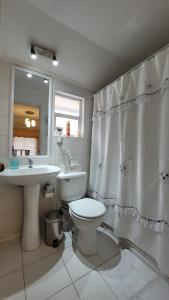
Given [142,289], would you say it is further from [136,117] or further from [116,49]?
[116,49]

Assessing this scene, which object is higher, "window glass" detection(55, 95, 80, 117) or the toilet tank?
"window glass" detection(55, 95, 80, 117)

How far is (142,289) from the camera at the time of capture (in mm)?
1085

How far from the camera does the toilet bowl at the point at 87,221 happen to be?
1.30 metres

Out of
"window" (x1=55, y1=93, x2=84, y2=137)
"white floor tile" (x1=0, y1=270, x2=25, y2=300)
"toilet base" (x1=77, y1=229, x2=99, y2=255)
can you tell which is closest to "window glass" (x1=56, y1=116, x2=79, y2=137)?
"window" (x1=55, y1=93, x2=84, y2=137)

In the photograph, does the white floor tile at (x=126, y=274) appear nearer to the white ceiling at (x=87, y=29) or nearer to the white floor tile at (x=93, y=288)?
the white floor tile at (x=93, y=288)

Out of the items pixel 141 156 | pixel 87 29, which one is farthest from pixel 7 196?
pixel 87 29

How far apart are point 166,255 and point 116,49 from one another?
1.94 m

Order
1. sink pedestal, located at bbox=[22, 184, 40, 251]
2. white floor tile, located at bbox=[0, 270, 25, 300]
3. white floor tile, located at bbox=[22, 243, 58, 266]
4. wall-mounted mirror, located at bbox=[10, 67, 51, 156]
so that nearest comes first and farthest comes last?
1. white floor tile, located at bbox=[0, 270, 25, 300]
2. white floor tile, located at bbox=[22, 243, 58, 266]
3. sink pedestal, located at bbox=[22, 184, 40, 251]
4. wall-mounted mirror, located at bbox=[10, 67, 51, 156]

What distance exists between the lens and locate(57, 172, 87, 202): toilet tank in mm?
1664

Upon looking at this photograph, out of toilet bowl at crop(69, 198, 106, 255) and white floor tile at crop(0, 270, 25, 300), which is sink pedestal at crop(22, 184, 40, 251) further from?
toilet bowl at crop(69, 198, 106, 255)

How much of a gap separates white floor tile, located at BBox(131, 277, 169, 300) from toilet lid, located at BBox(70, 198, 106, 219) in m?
0.62

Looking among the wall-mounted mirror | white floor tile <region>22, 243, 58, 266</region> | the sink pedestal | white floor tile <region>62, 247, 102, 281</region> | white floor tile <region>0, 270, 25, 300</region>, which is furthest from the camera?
the wall-mounted mirror

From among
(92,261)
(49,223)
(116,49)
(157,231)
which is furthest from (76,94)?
(92,261)

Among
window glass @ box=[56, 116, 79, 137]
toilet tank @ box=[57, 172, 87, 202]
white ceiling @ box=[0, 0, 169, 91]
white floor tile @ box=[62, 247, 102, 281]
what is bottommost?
white floor tile @ box=[62, 247, 102, 281]
